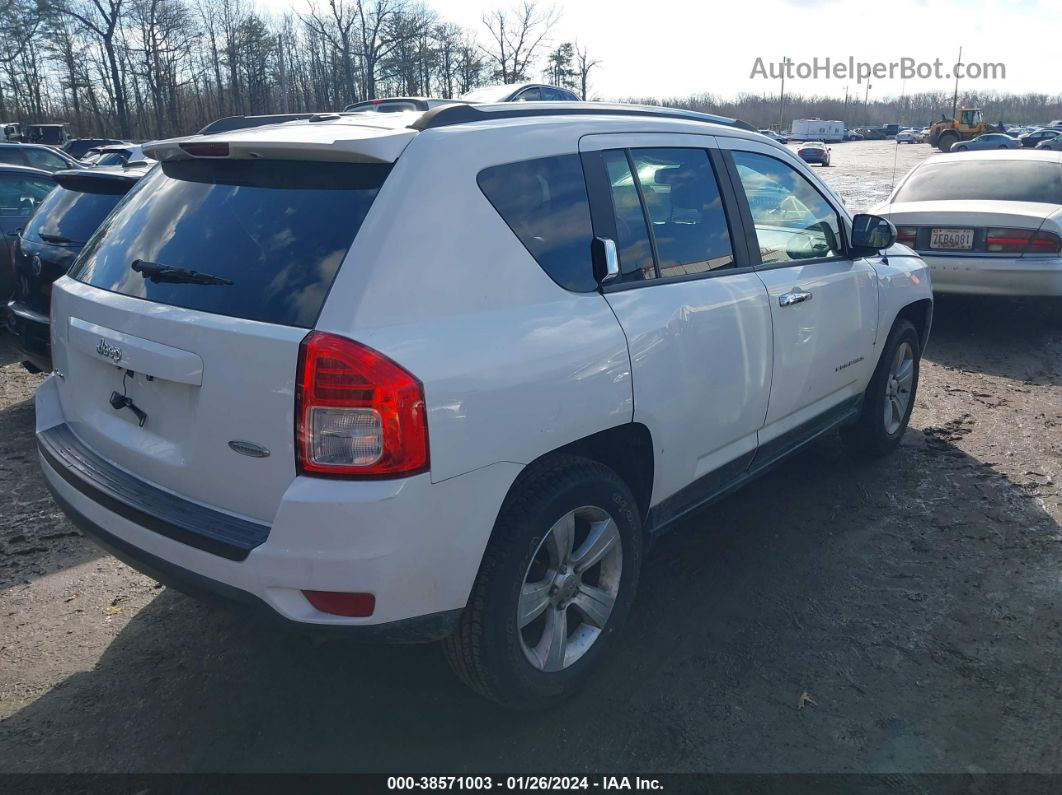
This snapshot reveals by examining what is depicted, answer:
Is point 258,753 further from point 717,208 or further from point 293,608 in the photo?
point 717,208

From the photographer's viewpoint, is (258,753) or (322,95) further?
(322,95)

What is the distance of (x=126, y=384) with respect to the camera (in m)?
2.61

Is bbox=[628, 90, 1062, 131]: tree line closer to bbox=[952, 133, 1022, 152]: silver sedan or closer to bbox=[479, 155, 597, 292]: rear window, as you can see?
bbox=[952, 133, 1022, 152]: silver sedan

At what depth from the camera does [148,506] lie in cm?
251

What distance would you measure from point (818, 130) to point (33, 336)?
86.5 metres

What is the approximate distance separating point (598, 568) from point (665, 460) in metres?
0.48

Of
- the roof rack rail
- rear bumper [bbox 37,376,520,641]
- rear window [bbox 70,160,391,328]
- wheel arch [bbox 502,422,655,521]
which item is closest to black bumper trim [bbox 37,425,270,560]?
rear bumper [bbox 37,376,520,641]

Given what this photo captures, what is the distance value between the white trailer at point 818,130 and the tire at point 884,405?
80.2 meters

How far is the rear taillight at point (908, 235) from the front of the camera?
780cm

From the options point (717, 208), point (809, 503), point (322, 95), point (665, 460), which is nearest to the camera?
Result: point (665, 460)

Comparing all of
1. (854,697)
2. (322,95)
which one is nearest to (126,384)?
(854,697)

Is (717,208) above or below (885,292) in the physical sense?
above

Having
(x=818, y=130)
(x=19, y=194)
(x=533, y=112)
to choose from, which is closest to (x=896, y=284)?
(x=533, y=112)

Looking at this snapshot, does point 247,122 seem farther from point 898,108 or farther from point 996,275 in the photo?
point 898,108
